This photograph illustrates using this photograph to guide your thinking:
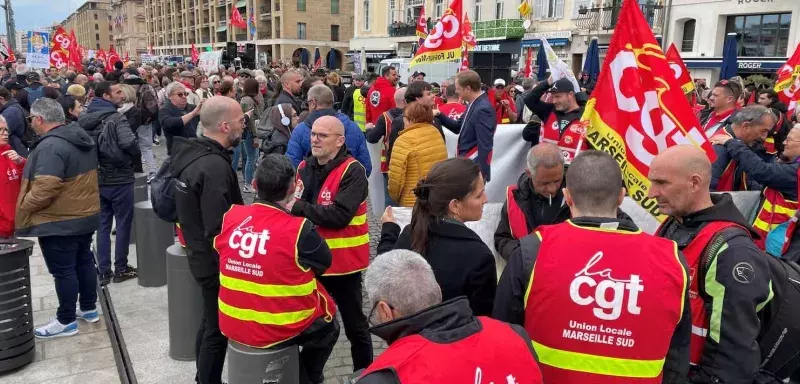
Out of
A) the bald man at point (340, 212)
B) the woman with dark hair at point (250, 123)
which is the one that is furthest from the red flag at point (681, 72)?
the woman with dark hair at point (250, 123)

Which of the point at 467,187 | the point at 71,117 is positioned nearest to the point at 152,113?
the point at 71,117

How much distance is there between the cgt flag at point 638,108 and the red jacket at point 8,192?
457 cm

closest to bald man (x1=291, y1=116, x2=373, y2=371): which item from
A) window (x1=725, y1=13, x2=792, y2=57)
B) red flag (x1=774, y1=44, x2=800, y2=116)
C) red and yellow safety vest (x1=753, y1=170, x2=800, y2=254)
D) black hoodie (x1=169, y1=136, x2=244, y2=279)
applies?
black hoodie (x1=169, y1=136, x2=244, y2=279)

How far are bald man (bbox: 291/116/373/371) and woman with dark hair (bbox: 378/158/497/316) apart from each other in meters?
1.07

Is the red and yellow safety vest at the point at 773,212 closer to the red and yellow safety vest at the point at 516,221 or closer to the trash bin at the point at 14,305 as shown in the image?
the red and yellow safety vest at the point at 516,221

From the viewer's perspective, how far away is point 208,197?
3.45 meters

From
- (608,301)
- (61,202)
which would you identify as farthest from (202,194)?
(608,301)

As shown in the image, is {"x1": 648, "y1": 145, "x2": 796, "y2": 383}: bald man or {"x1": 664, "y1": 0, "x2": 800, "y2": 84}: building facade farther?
{"x1": 664, "y1": 0, "x2": 800, "y2": 84}: building facade

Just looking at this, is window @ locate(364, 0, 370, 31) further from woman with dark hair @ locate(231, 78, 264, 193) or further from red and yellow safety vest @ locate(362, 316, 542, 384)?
red and yellow safety vest @ locate(362, 316, 542, 384)

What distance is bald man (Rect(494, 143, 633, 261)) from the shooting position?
11.0ft

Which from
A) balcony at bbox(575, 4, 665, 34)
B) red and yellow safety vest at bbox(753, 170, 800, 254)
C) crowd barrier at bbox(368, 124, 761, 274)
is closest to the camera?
crowd barrier at bbox(368, 124, 761, 274)

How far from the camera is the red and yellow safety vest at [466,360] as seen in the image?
5.41 ft

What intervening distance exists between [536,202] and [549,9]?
2972cm

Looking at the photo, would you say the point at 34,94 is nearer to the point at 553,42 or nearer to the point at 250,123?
the point at 250,123
